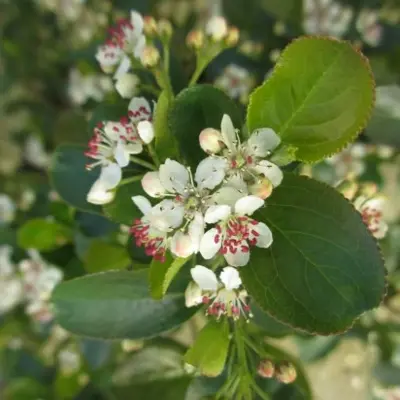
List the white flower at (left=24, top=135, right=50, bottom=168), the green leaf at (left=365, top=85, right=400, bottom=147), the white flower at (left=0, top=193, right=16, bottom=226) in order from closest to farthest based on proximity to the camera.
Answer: the green leaf at (left=365, top=85, right=400, bottom=147) → the white flower at (left=0, top=193, right=16, bottom=226) → the white flower at (left=24, top=135, right=50, bottom=168)

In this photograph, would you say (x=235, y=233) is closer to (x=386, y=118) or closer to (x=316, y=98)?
(x=316, y=98)

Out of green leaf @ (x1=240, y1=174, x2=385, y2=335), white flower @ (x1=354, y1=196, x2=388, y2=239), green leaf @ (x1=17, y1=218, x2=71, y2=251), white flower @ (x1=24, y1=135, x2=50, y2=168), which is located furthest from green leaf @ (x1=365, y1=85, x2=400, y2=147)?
white flower @ (x1=24, y1=135, x2=50, y2=168)

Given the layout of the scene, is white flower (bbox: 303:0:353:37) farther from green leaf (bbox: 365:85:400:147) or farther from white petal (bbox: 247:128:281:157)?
white petal (bbox: 247:128:281:157)

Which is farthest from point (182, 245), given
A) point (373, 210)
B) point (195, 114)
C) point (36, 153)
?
point (36, 153)

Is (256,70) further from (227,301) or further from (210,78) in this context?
(227,301)

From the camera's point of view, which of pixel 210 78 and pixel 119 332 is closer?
pixel 119 332

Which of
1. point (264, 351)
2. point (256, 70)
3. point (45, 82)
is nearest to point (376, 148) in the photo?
point (256, 70)
